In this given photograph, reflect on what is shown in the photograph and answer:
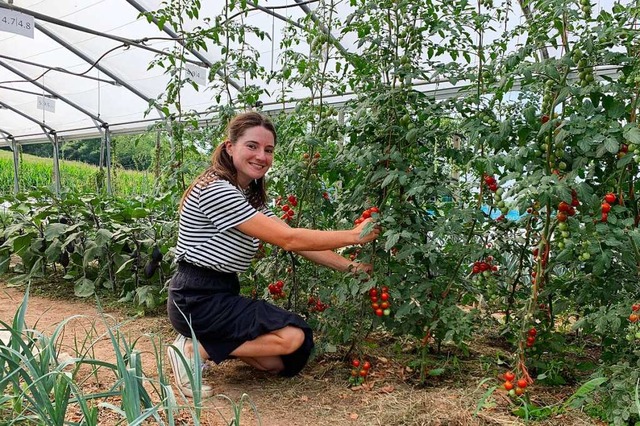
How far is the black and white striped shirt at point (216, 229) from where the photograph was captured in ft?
7.63

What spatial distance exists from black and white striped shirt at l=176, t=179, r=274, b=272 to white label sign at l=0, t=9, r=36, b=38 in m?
3.35

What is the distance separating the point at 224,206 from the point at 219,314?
0.46 m

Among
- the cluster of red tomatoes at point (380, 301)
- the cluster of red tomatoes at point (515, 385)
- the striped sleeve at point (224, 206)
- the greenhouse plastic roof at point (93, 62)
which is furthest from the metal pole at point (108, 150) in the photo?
the cluster of red tomatoes at point (515, 385)

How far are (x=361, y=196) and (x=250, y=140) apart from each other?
531mm

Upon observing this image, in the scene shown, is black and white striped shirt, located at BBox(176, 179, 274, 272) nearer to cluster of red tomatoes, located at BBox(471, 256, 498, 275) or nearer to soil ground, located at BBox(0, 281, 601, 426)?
soil ground, located at BBox(0, 281, 601, 426)

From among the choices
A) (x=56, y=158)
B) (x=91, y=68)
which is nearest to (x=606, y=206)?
(x=91, y=68)

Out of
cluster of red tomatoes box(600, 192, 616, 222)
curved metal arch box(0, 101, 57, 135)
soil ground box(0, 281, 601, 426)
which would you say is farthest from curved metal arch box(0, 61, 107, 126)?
cluster of red tomatoes box(600, 192, 616, 222)

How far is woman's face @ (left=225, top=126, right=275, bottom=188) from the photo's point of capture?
8.02 feet

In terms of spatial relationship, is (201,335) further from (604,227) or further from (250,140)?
(604,227)

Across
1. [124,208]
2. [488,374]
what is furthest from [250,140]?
[124,208]

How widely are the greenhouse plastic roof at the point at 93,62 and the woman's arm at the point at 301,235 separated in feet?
8.79

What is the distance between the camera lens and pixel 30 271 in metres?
4.64

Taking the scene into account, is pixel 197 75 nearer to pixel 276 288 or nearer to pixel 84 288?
pixel 84 288

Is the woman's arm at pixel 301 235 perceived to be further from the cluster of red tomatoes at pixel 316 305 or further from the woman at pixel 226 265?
the cluster of red tomatoes at pixel 316 305
